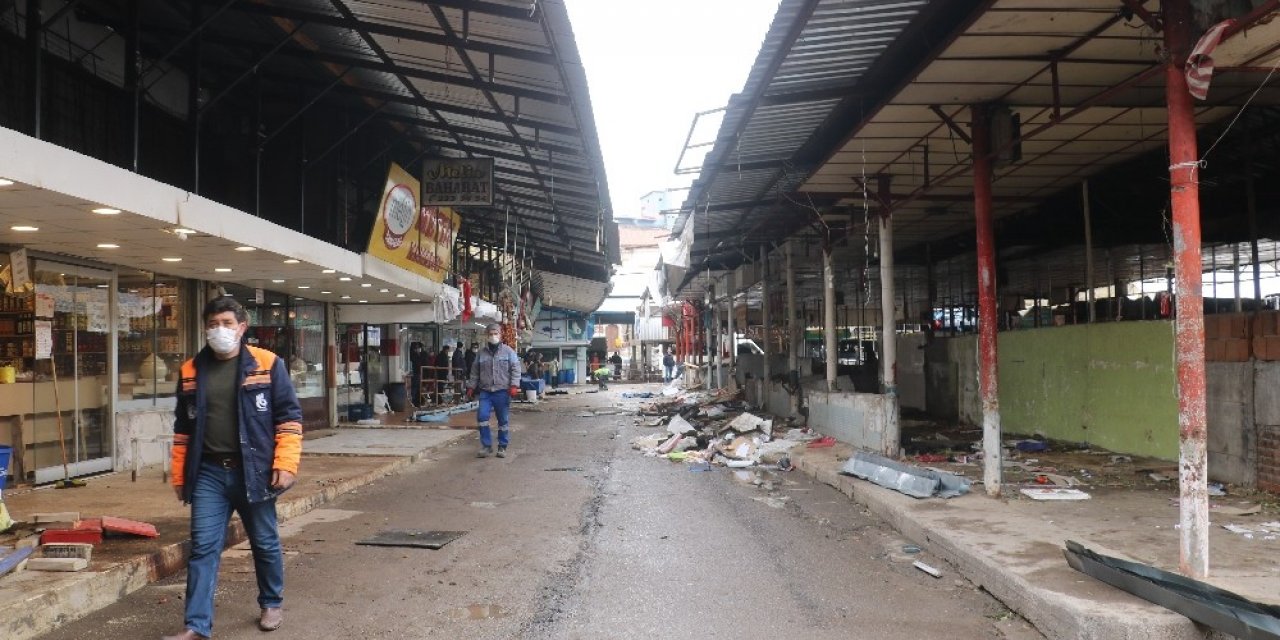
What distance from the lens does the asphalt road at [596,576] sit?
5074 millimetres

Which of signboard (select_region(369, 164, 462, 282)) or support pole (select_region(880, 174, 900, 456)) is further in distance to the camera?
signboard (select_region(369, 164, 462, 282))

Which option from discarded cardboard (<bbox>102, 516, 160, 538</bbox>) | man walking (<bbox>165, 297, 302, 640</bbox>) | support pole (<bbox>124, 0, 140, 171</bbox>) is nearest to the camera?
man walking (<bbox>165, 297, 302, 640</bbox>)

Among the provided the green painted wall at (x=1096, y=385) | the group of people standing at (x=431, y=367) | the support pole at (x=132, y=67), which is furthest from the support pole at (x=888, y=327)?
the group of people standing at (x=431, y=367)

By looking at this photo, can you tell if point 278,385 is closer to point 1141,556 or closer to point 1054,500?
point 1141,556

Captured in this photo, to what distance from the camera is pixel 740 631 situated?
16.3 feet

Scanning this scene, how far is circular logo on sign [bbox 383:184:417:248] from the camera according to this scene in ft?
46.3

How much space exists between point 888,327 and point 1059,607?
822 centimetres

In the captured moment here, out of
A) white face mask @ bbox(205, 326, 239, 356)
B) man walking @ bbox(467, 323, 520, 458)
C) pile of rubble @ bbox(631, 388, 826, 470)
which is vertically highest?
white face mask @ bbox(205, 326, 239, 356)

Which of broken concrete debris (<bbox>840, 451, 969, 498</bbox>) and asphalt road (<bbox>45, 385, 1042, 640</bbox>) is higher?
broken concrete debris (<bbox>840, 451, 969, 498</bbox>)

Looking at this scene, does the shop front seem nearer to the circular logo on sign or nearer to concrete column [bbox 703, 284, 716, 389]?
the circular logo on sign

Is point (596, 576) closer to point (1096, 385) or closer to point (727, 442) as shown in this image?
point (727, 442)

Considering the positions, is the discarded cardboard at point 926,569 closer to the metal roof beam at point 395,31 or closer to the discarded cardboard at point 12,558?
the discarded cardboard at point 12,558

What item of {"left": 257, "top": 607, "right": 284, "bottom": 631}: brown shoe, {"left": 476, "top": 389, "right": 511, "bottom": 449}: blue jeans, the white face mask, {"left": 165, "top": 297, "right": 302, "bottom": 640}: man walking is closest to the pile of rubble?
{"left": 476, "top": 389, "right": 511, "bottom": 449}: blue jeans

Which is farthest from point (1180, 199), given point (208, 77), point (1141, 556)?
point (208, 77)
